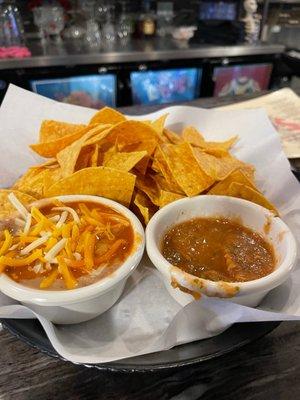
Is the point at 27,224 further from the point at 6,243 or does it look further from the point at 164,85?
the point at 164,85

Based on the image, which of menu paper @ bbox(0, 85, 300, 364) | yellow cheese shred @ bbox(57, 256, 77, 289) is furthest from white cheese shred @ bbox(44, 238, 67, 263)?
menu paper @ bbox(0, 85, 300, 364)

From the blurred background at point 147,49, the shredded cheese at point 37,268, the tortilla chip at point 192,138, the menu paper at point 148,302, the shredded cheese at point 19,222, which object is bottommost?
the blurred background at point 147,49

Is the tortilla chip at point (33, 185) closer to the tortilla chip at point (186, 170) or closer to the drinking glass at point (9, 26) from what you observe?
the tortilla chip at point (186, 170)

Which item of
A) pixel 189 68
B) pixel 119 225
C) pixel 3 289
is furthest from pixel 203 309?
pixel 189 68

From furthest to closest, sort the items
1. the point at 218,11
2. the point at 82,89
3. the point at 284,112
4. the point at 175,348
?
1. the point at 218,11
2. the point at 82,89
3. the point at 284,112
4. the point at 175,348

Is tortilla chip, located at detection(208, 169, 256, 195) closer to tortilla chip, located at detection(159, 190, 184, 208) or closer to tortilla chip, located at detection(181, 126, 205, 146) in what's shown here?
tortilla chip, located at detection(159, 190, 184, 208)

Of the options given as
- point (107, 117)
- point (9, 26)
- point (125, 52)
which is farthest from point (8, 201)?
point (9, 26)

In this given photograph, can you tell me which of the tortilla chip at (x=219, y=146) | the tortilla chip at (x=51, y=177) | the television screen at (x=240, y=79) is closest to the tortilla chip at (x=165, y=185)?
the tortilla chip at (x=219, y=146)
